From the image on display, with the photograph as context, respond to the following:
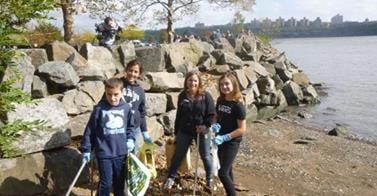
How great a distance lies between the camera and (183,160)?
7562mm

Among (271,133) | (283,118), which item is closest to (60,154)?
(271,133)

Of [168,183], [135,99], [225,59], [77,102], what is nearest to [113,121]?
[135,99]

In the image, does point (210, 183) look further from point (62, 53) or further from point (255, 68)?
point (255, 68)

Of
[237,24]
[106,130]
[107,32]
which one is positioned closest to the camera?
[106,130]

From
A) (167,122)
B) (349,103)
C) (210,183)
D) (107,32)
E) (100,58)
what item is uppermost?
(107,32)

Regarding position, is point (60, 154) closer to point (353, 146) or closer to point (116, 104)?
point (116, 104)

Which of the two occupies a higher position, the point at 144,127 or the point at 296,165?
the point at 144,127

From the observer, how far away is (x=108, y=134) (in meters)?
5.71

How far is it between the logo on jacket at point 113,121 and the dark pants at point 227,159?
151 centimetres

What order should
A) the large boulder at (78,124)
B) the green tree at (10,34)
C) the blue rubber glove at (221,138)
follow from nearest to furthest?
1. the green tree at (10,34)
2. the blue rubber glove at (221,138)
3. the large boulder at (78,124)

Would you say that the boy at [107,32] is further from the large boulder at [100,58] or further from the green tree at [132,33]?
the green tree at [132,33]

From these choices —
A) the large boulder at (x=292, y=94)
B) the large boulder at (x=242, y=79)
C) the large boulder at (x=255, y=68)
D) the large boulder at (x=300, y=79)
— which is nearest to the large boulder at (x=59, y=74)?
the large boulder at (x=242, y=79)

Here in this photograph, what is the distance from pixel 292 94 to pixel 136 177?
1721 cm

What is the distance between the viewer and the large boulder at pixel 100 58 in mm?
10742
